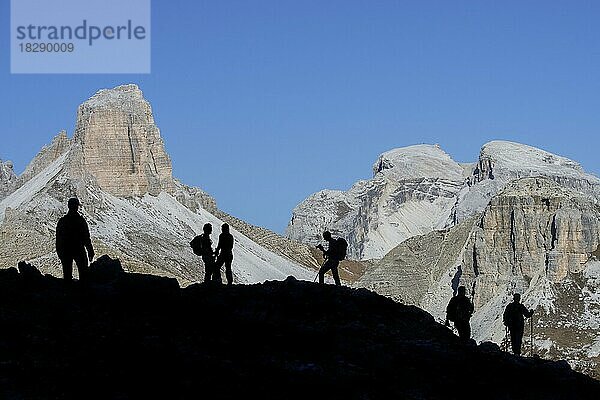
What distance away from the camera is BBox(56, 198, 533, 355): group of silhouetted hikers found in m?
25.9

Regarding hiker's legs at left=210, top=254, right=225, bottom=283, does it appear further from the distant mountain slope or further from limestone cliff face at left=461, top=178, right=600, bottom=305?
limestone cliff face at left=461, top=178, right=600, bottom=305

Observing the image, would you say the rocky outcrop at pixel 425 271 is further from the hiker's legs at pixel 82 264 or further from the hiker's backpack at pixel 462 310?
the hiker's legs at pixel 82 264

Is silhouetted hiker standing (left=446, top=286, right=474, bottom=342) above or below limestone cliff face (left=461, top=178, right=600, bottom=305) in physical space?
below

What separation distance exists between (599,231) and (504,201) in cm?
988

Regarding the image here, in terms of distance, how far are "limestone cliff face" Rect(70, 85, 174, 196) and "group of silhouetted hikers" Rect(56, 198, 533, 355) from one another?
112 metres

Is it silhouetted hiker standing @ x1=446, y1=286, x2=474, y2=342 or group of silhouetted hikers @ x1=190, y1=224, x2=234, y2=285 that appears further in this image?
group of silhouetted hikers @ x1=190, y1=224, x2=234, y2=285

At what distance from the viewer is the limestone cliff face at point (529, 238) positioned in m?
111

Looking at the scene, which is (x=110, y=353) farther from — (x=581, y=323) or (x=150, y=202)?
(x=150, y=202)

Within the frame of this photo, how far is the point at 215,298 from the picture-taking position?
26.7 meters

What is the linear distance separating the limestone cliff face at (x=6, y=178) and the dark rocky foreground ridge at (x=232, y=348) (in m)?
134

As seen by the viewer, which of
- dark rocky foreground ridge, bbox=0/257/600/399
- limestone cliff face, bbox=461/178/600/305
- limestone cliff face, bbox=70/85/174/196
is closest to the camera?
dark rocky foreground ridge, bbox=0/257/600/399

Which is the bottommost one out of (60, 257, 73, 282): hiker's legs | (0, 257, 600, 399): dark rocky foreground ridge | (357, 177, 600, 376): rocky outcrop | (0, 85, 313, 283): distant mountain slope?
(0, 257, 600, 399): dark rocky foreground ridge

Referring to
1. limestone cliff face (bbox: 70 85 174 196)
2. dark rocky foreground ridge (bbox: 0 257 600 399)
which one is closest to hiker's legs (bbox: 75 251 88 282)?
dark rocky foreground ridge (bbox: 0 257 600 399)

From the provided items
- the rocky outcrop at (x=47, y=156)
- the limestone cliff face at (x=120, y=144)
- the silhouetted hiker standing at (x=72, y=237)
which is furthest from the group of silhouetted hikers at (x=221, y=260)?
the rocky outcrop at (x=47, y=156)
